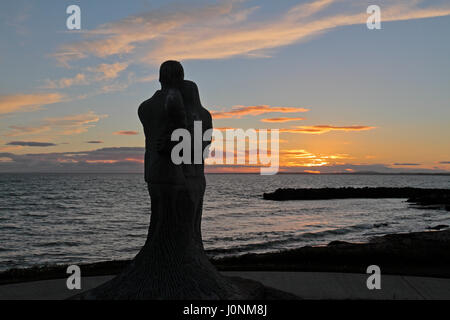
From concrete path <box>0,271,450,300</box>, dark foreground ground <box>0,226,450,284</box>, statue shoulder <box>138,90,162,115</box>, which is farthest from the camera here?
dark foreground ground <box>0,226,450,284</box>

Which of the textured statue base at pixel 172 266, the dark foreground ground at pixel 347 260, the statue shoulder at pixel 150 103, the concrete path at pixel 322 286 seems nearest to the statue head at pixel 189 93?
the statue shoulder at pixel 150 103

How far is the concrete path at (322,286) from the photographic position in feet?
29.2

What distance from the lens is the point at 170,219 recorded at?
639 cm

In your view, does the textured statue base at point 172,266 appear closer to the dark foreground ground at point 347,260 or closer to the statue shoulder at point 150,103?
the statue shoulder at point 150,103

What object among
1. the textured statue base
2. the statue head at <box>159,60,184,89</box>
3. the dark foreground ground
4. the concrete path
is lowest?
the dark foreground ground

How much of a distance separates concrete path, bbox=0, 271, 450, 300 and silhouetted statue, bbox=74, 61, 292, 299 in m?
2.94

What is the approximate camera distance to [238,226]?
3303 cm

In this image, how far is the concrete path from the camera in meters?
8.89

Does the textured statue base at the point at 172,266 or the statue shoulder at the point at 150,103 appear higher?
the statue shoulder at the point at 150,103

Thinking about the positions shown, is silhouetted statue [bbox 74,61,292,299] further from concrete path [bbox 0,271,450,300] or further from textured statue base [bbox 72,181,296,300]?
concrete path [bbox 0,271,450,300]

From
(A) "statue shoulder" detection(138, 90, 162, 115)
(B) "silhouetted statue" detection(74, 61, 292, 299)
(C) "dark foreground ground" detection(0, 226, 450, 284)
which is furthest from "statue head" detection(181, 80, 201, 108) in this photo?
(C) "dark foreground ground" detection(0, 226, 450, 284)

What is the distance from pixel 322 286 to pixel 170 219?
4597 millimetres
